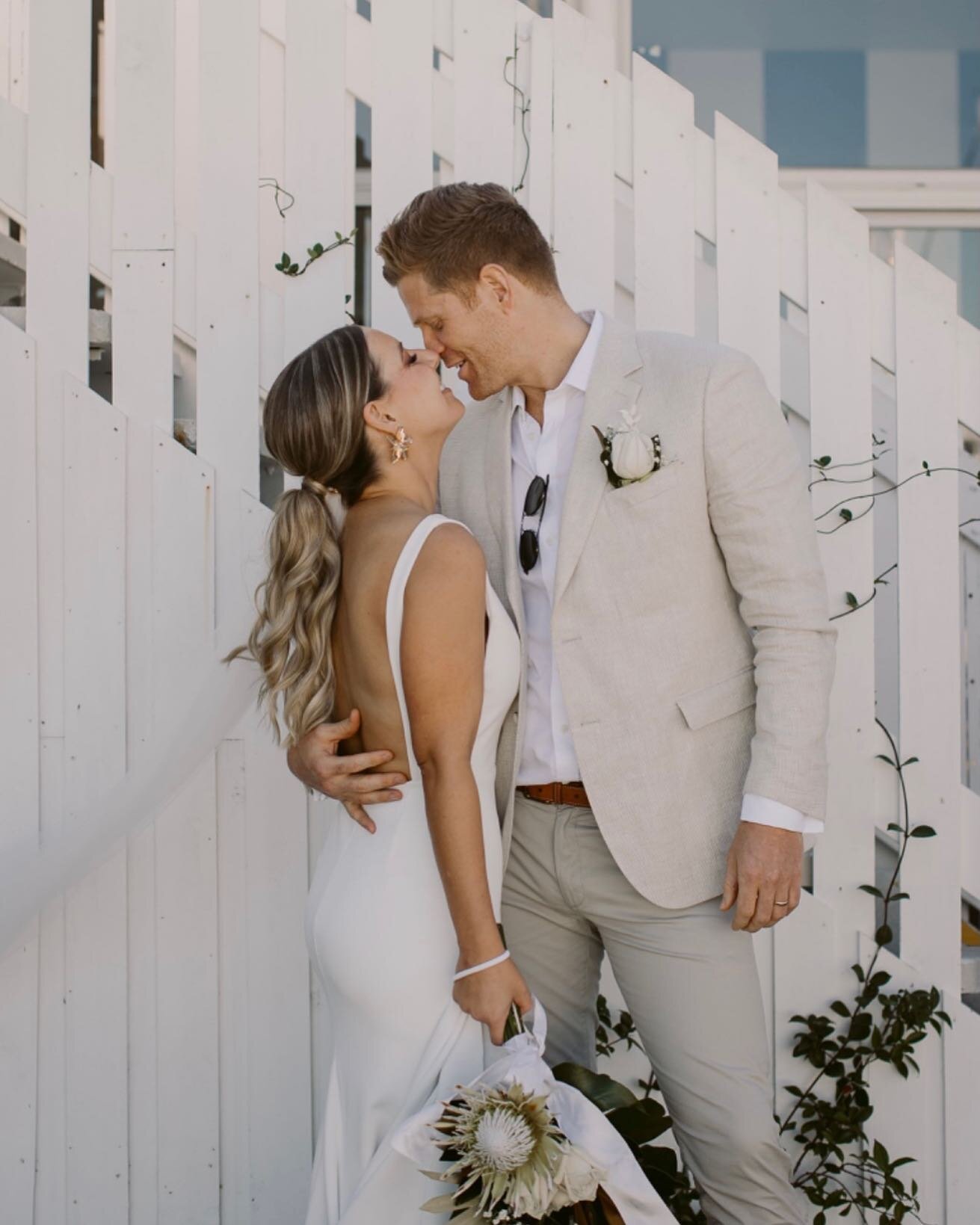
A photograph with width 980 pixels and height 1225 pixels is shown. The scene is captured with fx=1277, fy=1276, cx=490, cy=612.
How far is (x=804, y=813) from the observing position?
6.44ft

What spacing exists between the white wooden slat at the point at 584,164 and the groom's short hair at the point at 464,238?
19.3 inches

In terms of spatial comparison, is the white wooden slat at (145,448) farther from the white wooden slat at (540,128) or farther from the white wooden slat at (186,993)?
the white wooden slat at (540,128)

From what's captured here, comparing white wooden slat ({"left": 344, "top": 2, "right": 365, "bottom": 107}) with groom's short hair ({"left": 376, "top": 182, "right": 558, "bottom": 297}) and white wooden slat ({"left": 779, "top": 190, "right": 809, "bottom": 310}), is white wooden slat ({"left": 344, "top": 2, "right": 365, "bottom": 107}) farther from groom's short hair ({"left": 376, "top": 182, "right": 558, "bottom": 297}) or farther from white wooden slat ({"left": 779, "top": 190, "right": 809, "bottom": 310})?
white wooden slat ({"left": 779, "top": 190, "right": 809, "bottom": 310})

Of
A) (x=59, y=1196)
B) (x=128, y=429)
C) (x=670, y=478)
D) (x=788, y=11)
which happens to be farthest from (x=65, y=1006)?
(x=788, y=11)

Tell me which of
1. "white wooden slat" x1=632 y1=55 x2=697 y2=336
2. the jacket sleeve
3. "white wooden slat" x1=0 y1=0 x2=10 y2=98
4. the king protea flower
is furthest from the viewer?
"white wooden slat" x1=0 y1=0 x2=10 y2=98

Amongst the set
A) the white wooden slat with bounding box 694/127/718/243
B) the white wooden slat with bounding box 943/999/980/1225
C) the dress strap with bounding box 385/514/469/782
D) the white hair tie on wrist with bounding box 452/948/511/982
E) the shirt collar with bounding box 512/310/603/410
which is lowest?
the white wooden slat with bounding box 943/999/980/1225

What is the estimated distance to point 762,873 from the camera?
1.95m

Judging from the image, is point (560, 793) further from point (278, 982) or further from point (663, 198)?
point (663, 198)

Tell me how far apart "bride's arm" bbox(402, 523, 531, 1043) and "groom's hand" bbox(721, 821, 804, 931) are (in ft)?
1.20

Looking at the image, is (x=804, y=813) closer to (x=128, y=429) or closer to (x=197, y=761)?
(x=197, y=761)

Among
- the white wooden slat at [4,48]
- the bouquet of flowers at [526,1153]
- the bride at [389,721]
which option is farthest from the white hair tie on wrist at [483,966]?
the white wooden slat at [4,48]

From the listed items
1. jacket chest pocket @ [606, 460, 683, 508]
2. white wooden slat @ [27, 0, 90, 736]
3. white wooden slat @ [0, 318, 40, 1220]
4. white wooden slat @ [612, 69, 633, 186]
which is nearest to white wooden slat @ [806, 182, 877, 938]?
white wooden slat @ [612, 69, 633, 186]

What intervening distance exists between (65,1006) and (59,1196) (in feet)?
1.35

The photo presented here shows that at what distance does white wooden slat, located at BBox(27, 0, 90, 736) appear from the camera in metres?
2.75
